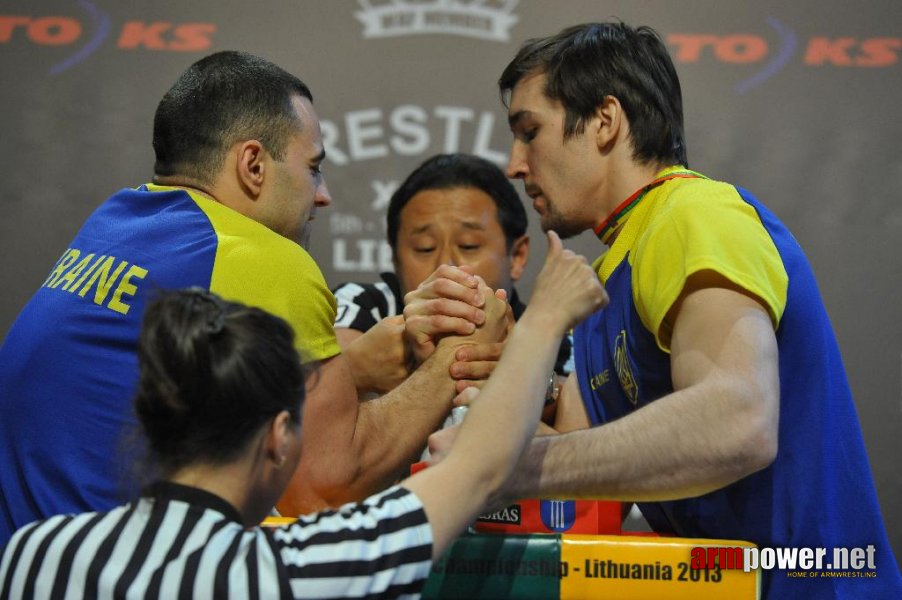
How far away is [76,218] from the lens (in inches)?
117

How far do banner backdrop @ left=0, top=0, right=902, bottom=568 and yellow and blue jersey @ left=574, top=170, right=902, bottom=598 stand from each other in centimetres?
143

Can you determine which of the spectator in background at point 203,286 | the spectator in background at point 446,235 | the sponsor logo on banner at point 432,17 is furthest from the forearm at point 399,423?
the sponsor logo on banner at point 432,17

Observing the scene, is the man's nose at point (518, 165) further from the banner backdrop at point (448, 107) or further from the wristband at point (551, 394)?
the banner backdrop at point (448, 107)

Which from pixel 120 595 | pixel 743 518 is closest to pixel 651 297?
pixel 743 518

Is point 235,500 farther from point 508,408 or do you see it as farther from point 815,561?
point 815,561

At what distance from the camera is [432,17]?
298 centimetres

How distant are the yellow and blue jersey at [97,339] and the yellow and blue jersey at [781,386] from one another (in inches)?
19.6

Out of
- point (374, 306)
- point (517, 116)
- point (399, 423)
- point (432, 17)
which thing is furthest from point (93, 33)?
point (399, 423)

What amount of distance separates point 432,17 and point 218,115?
4.46 ft

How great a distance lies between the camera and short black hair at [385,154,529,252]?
2.85m

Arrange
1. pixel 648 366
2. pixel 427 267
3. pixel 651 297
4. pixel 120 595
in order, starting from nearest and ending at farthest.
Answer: pixel 120 595 → pixel 651 297 → pixel 648 366 → pixel 427 267

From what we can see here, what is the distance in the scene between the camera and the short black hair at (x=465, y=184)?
2852 millimetres

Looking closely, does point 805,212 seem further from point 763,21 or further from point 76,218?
point 76,218

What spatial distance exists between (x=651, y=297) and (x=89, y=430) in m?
0.79
